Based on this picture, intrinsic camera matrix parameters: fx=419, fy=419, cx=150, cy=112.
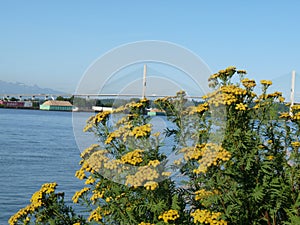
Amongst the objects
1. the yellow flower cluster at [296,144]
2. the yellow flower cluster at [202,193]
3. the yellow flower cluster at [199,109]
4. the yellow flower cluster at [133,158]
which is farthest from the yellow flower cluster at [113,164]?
the yellow flower cluster at [296,144]

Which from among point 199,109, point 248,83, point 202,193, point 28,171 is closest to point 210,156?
point 202,193

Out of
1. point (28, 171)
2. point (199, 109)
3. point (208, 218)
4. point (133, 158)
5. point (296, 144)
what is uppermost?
point (199, 109)

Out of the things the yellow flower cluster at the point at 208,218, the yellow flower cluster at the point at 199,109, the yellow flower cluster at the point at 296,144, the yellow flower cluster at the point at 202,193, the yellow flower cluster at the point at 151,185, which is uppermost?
the yellow flower cluster at the point at 199,109

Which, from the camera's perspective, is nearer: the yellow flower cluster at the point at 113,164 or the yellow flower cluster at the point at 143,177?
the yellow flower cluster at the point at 143,177

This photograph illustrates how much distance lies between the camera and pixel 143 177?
2.94 meters

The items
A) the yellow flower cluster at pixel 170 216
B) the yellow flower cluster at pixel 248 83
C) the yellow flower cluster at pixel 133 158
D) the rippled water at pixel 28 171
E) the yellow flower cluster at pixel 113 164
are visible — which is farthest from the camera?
the rippled water at pixel 28 171

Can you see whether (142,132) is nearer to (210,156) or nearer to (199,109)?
(210,156)

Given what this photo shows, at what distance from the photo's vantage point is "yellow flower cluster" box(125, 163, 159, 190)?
2929 mm

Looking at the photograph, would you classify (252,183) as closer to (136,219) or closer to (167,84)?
(136,219)

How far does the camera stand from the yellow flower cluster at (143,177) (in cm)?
293

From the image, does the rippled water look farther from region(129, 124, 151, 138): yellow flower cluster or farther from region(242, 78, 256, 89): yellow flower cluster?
region(242, 78, 256, 89): yellow flower cluster

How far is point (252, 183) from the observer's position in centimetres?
319

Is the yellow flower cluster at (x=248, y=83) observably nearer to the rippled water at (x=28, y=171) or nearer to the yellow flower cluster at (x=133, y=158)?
the yellow flower cluster at (x=133, y=158)

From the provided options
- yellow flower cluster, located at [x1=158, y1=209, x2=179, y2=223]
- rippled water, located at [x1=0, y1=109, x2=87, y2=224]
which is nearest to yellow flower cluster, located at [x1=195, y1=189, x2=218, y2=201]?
yellow flower cluster, located at [x1=158, y1=209, x2=179, y2=223]
